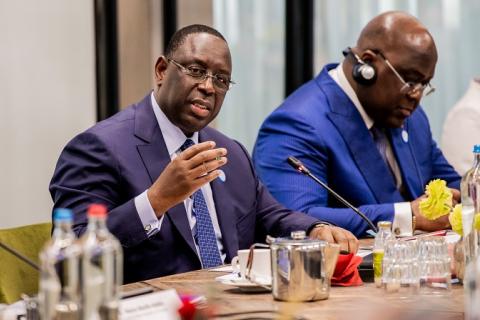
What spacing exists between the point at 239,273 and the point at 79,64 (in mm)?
2571

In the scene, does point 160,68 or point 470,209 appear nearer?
point 470,209

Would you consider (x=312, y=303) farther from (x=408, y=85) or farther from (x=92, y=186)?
(x=408, y=85)

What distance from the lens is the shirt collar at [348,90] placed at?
3.78m

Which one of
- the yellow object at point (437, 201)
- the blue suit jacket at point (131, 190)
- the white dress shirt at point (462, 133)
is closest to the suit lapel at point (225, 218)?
the blue suit jacket at point (131, 190)

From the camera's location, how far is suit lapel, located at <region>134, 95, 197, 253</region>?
2.71 meters

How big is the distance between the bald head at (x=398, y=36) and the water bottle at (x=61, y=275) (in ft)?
8.07

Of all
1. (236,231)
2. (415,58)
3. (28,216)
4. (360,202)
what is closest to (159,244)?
(236,231)

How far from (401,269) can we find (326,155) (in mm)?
1440

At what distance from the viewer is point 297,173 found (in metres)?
3.50

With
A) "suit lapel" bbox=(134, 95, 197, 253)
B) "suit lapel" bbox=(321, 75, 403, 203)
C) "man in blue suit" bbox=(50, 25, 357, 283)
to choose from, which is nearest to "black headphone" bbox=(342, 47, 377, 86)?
"suit lapel" bbox=(321, 75, 403, 203)

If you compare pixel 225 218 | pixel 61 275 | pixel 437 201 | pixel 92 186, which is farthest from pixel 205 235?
pixel 61 275

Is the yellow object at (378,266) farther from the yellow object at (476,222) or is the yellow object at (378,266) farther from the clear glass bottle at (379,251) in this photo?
the yellow object at (476,222)

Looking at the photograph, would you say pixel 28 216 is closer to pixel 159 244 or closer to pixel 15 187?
pixel 15 187

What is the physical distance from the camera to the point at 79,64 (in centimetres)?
466
